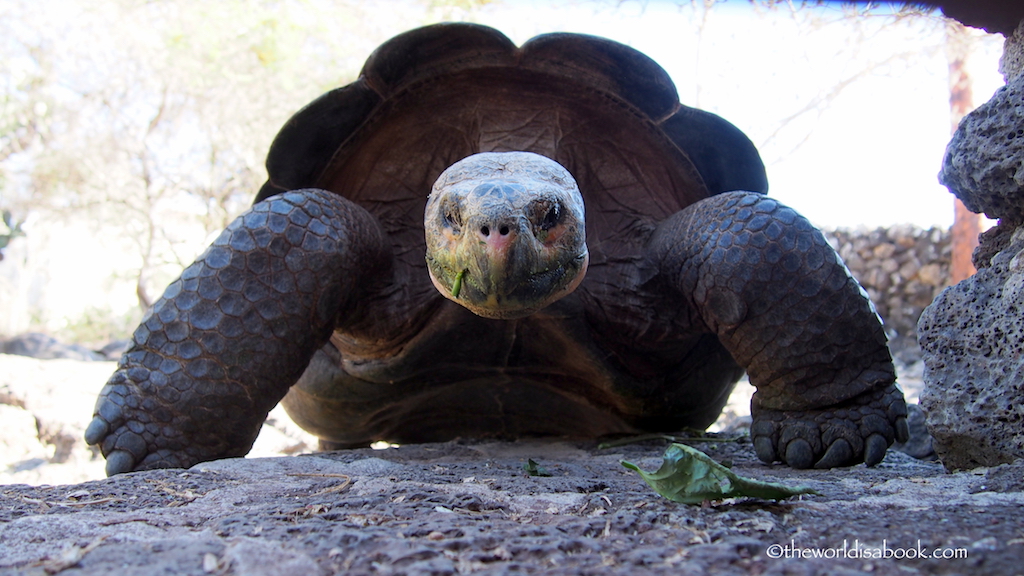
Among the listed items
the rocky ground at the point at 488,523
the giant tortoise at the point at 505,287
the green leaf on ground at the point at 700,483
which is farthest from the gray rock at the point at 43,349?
the green leaf on ground at the point at 700,483

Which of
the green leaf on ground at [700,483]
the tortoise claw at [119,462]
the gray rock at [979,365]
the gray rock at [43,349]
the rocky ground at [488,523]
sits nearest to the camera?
the rocky ground at [488,523]

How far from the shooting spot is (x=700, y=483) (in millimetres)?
1418

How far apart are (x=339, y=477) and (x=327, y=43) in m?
12.4

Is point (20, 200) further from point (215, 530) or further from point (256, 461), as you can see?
point (215, 530)

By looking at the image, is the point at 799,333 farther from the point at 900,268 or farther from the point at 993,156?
the point at 900,268

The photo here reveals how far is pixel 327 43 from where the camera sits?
1303 cm

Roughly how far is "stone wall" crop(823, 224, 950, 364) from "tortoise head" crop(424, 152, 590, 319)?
33.0 feet

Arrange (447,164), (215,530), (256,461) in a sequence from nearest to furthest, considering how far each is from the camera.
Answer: (215,530)
(256,461)
(447,164)

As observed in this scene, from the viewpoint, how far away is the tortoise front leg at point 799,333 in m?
2.49

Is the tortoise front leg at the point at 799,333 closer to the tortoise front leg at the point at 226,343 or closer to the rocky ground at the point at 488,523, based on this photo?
the rocky ground at the point at 488,523

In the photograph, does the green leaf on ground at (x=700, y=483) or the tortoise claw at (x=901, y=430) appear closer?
the green leaf on ground at (x=700, y=483)

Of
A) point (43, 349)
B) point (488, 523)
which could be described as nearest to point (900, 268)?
point (488, 523)

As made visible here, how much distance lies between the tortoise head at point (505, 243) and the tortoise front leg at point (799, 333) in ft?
2.23

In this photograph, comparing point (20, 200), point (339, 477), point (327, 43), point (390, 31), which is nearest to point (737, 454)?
point (339, 477)
